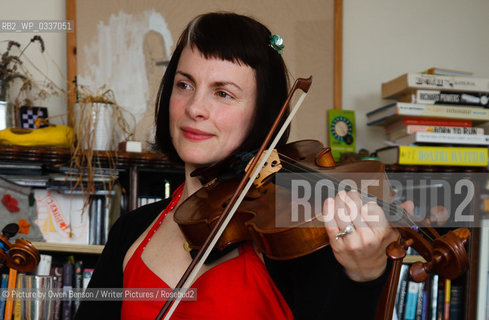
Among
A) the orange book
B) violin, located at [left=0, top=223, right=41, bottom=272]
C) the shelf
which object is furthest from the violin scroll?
the orange book

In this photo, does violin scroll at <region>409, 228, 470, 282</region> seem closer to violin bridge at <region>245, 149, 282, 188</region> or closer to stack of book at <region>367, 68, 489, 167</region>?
violin bridge at <region>245, 149, 282, 188</region>

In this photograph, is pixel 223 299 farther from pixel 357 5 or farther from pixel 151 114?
pixel 357 5

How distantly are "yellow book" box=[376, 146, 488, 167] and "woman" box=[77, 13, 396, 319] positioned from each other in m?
1.10

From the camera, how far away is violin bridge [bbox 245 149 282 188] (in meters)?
1.06

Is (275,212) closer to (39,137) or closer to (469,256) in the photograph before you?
(39,137)

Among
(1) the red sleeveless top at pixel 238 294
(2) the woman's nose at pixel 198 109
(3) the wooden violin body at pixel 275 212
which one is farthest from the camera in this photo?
(2) the woman's nose at pixel 198 109

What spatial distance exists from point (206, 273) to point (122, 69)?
1.48m

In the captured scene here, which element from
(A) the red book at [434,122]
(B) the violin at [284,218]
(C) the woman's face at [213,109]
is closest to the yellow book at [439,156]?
(A) the red book at [434,122]

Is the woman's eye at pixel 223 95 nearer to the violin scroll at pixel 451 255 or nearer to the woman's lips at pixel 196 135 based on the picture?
the woman's lips at pixel 196 135

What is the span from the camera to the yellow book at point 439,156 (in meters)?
2.18

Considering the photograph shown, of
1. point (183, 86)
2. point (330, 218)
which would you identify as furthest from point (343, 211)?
point (183, 86)

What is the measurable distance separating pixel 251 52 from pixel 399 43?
166cm

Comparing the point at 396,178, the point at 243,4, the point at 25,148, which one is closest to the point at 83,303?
the point at 25,148

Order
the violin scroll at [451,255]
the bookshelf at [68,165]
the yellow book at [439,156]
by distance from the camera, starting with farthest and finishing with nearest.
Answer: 1. the yellow book at [439,156]
2. the bookshelf at [68,165]
3. the violin scroll at [451,255]
